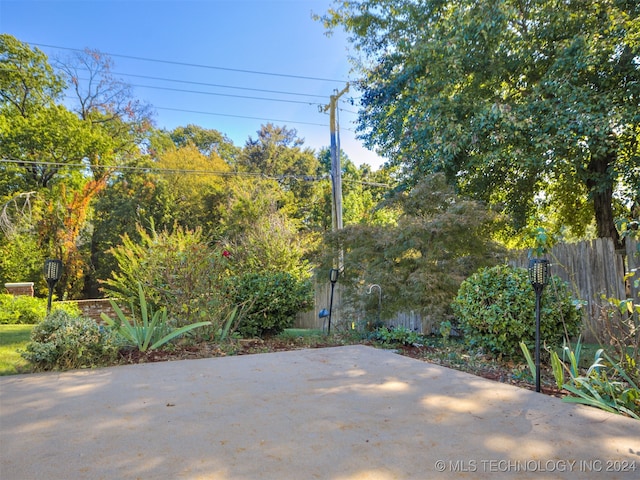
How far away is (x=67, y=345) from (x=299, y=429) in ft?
8.81

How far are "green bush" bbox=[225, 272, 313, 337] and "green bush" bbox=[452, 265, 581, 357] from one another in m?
2.58

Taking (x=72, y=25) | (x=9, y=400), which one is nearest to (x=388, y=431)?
(x=9, y=400)

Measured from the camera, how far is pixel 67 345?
12.3 feet

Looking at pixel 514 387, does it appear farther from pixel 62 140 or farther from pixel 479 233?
pixel 62 140

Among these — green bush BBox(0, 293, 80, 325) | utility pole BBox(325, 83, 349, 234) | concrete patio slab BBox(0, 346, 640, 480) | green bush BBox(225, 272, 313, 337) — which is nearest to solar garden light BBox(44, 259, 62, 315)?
concrete patio slab BBox(0, 346, 640, 480)

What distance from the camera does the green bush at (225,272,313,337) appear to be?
570 cm

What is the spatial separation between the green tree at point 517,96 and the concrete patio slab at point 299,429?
4.79 m

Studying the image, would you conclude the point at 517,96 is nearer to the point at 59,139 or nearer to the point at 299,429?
the point at 299,429

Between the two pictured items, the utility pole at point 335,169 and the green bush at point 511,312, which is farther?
the utility pole at point 335,169

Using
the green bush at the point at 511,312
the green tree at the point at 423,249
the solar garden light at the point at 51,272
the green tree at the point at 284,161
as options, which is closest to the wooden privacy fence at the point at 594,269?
the green tree at the point at 423,249

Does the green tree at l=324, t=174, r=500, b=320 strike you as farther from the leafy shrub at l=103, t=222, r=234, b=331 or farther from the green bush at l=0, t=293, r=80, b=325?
the green bush at l=0, t=293, r=80, b=325

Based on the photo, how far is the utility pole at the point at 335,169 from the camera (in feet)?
34.9

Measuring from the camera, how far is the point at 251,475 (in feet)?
5.59

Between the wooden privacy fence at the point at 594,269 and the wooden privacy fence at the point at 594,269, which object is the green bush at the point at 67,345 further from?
the wooden privacy fence at the point at 594,269
